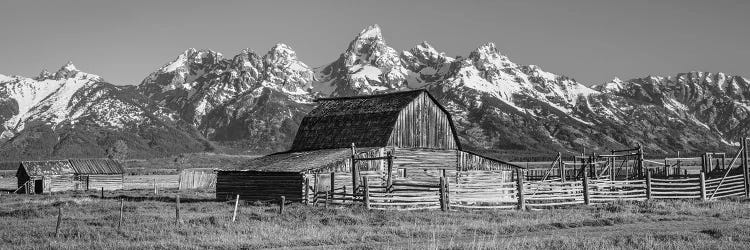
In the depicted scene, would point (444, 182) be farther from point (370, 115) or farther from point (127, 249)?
point (370, 115)

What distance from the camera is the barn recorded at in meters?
45.9

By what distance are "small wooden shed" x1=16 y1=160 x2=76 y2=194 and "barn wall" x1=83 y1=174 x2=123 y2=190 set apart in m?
2.00

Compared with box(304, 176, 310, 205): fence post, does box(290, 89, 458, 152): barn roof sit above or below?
above

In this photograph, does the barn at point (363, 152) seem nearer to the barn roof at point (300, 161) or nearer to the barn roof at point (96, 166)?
the barn roof at point (300, 161)

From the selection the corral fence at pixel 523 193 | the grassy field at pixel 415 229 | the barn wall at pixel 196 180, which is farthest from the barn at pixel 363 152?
the barn wall at pixel 196 180

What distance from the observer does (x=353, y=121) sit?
55656 millimetres

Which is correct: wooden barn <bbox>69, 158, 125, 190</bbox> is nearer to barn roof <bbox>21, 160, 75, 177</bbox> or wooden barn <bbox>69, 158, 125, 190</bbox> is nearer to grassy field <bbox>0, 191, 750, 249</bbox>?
barn roof <bbox>21, 160, 75, 177</bbox>

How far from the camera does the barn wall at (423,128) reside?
52.7 meters

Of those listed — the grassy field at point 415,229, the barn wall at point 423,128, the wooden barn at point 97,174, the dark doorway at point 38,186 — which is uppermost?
the barn wall at point 423,128

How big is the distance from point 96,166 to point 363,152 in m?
36.0

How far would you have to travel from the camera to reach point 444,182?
113 feet

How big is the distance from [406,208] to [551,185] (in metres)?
7.37

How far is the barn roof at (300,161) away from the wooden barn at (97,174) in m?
26.6

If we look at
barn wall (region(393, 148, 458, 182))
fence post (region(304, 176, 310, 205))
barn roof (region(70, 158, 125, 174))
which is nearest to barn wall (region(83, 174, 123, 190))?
barn roof (region(70, 158, 125, 174))
